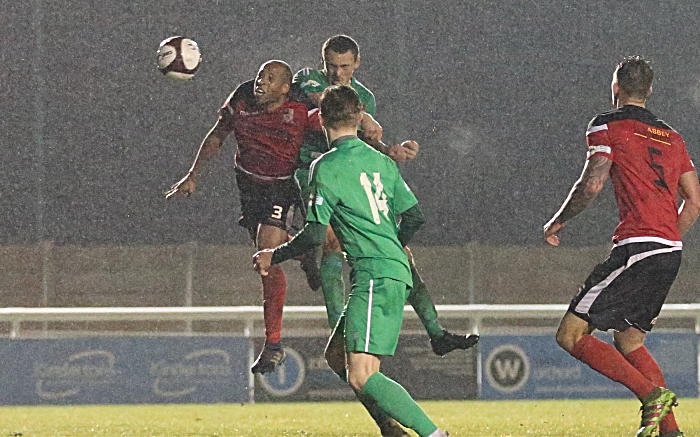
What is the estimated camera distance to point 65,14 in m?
27.9

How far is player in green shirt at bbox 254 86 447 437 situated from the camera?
5.46 metres

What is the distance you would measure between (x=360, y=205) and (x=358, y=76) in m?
21.9

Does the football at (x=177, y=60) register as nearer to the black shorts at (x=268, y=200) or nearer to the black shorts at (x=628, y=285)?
the black shorts at (x=268, y=200)

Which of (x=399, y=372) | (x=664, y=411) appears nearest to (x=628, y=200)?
(x=664, y=411)

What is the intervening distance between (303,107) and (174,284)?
11649 millimetres

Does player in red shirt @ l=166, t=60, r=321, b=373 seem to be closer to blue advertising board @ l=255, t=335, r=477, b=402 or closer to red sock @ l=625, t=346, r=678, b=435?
red sock @ l=625, t=346, r=678, b=435

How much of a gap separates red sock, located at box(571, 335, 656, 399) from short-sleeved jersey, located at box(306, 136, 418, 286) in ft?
4.15

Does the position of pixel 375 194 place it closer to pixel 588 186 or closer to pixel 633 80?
pixel 588 186

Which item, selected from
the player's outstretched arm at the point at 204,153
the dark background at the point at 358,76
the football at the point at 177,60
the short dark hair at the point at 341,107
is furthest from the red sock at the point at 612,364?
the dark background at the point at 358,76

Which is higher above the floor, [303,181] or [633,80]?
[633,80]

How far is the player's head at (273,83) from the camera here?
7.91m

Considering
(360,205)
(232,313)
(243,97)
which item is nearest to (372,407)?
(360,205)

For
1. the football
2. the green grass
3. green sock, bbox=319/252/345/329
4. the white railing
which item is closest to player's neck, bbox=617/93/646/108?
green sock, bbox=319/252/345/329

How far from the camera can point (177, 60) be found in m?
8.30
